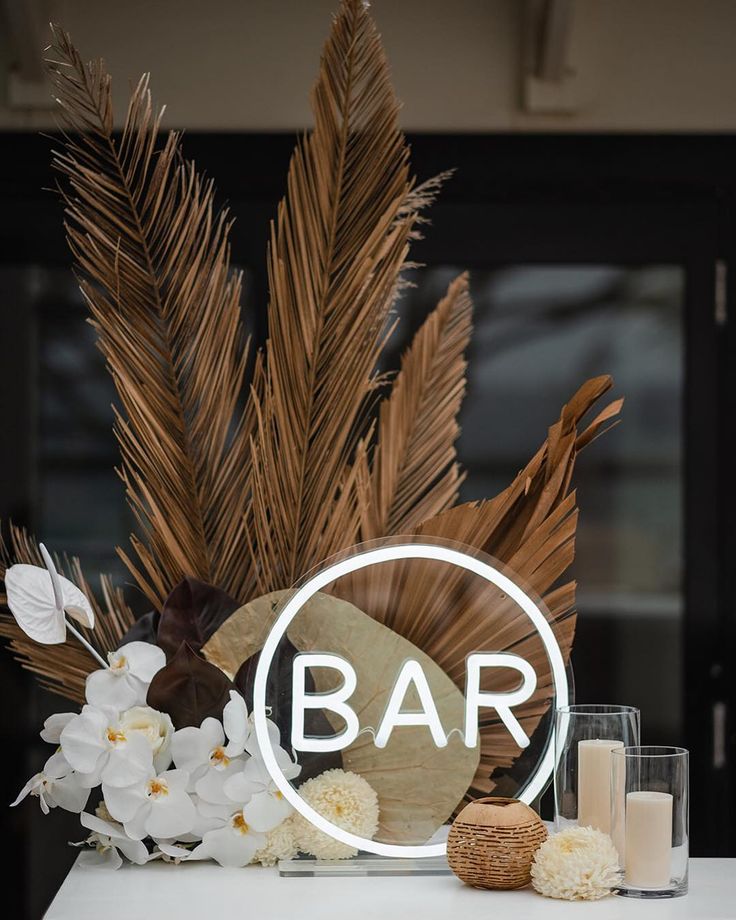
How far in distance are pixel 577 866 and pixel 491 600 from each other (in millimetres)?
241

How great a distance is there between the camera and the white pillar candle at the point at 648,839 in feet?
3.00

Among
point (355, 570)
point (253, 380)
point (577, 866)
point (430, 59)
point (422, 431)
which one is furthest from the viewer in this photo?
point (430, 59)

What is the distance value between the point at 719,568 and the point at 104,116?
1837 mm

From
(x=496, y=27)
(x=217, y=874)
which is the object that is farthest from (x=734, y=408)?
(x=217, y=874)

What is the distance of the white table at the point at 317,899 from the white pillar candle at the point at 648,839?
0.07ft

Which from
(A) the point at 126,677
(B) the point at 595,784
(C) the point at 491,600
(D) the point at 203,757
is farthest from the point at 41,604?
(B) the point at 595,784

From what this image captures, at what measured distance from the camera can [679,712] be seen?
253 centimetres

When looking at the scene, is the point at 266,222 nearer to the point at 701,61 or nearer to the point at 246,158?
the point at 246,158

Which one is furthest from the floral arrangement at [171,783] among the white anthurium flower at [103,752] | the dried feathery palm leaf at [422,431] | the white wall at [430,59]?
the white wall at [430,59]

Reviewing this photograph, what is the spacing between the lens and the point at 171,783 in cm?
98

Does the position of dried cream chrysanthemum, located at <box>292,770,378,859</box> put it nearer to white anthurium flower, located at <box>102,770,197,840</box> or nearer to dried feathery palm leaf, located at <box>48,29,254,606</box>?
white anthurium flower, located at <box>102,770,197,840</box>

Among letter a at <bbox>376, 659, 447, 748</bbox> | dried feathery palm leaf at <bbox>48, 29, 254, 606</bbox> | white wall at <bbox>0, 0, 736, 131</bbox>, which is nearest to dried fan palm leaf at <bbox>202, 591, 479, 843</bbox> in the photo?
letter a at <bbox>376, 659, 447, 748</bbox>

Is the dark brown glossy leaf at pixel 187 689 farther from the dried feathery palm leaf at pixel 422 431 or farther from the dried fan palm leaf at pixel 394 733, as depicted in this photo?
the dried feathery palm leaf at pixel 422 431

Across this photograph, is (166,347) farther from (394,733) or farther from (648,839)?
(648,839)
